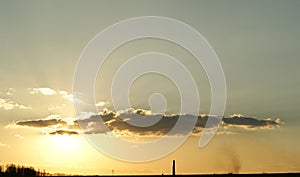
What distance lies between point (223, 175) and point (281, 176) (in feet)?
27.7

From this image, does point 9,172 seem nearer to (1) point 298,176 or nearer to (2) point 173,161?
(2) point 173,161

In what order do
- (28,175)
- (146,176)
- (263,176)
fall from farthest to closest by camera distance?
1. (28,175)
2. (146,176)
3. (263,176)

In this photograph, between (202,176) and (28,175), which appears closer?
(202,176)

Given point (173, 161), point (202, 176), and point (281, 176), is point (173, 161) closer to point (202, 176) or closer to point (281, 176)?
point (202, 176)

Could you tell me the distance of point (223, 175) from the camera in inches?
3509

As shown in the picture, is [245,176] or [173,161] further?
[173,161]

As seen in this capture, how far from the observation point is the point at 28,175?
363 ft

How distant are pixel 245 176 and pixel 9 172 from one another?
49.7 m

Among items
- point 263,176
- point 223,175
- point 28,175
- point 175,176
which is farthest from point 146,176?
point 28,175

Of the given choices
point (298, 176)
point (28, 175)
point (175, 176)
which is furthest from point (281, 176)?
point (28, 175)

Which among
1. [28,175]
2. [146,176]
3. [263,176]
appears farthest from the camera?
[28,175]

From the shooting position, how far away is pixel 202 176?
294 ft

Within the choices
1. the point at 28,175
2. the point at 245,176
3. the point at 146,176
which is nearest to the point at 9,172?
the point at 28,175

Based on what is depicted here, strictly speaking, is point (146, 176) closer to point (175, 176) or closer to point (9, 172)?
point (175, 176)
